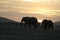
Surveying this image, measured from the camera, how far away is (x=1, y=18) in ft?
88.1

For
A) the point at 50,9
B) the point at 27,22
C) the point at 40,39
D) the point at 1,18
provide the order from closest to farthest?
the point at 40,39, the point at 27,22, the point at 1,18, the point at 50,9

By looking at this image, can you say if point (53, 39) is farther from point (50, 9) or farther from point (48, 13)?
point (50, 9)

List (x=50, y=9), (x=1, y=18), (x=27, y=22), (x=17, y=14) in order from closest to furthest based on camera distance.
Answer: (x=27, y=22), (x=1, y=18), (x=17, y=14), (x=50, y=9)

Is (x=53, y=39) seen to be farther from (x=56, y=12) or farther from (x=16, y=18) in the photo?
(x=56, y=12)

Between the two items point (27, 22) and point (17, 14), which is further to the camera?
point (17, 14)

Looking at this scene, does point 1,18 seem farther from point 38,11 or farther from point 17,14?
point 38,11

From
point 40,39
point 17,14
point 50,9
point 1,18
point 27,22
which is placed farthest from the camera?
point 50,9

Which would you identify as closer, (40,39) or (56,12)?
(40,39)

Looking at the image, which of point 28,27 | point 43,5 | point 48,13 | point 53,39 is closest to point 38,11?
point 48,13

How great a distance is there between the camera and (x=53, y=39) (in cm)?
1591

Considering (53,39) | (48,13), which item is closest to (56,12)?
(48,13)

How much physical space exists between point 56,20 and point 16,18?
11.7 ft

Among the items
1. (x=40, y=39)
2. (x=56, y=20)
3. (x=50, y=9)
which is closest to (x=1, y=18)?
(x=56, y=20)

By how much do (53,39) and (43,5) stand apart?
18755 mm
